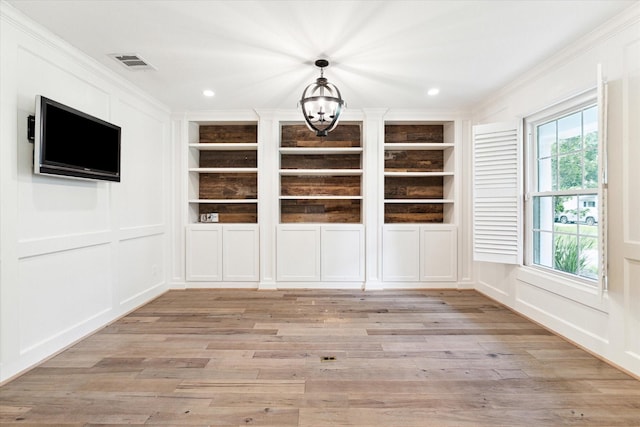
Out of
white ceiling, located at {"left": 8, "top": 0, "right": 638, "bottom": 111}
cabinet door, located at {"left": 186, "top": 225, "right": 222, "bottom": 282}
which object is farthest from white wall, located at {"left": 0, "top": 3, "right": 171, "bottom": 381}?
cabinet door, located at {"left": 186, "top": 225, "right": 222, "bottom": 282}

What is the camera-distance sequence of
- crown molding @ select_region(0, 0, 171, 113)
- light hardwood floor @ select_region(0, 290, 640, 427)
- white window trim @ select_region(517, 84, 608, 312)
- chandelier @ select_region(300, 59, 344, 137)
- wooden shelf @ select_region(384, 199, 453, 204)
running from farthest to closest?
wooden shelf @ select_region(384, 199, 453, 204), chandelier @ select_region(300, 59, 344, 137), white window trim @ select_region(517, 84, 608, 312), crown molding @ select_region(0, 0, 171, 113), light hardwood floor @ select_region(0, 290, 640, 427)

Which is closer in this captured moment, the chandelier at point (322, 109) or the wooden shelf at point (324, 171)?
the chandelier at point (322, 109)

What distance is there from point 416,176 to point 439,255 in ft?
3.99

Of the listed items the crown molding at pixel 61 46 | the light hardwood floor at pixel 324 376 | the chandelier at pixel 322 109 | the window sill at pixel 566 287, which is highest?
the crown molding at pixel 61 46

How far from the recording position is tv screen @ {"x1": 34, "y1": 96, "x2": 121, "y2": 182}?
229 centimetres

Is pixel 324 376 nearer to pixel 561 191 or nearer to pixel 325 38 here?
pixel 325 38

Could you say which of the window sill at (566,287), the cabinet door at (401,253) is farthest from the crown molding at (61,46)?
the window sill at (566,287)

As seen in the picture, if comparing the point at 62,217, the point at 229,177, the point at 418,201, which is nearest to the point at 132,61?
the point at 62,217

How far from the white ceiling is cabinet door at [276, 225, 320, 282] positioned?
193 centimetres

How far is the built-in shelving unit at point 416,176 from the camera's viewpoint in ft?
15.5

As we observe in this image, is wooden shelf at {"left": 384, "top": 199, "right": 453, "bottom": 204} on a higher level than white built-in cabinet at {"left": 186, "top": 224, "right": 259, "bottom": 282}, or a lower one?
higher

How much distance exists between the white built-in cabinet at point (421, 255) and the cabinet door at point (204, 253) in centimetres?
237

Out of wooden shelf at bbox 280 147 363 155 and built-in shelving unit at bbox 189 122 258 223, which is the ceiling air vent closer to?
built-in shelving unit at bbox 189 122 258 223

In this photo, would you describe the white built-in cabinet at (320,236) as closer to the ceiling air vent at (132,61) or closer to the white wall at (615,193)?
the ceiling air vent at (132,61)
